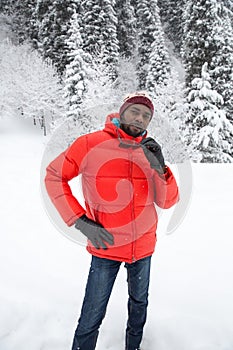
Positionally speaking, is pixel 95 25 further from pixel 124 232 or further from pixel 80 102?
pixel 124 232

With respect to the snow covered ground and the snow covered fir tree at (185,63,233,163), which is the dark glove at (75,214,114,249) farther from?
the snow covered fir tree at (185,63,233,163)

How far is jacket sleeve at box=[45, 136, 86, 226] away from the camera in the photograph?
5.66 feet

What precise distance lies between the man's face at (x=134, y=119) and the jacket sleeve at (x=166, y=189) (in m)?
0.33

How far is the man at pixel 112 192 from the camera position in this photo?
1.75 meters

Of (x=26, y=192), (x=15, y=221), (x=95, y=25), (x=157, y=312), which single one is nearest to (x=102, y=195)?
(x=157, y=312)

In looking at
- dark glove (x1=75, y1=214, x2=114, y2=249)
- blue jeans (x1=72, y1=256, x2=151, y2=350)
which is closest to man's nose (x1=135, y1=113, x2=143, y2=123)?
dark glove (x1=75, y1=214, x2=114, y2=249)

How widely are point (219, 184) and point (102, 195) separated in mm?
3958

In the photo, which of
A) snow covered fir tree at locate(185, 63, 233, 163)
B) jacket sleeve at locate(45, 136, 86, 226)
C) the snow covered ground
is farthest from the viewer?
snow covered fir tree at locate(185, 63, 233, 163)

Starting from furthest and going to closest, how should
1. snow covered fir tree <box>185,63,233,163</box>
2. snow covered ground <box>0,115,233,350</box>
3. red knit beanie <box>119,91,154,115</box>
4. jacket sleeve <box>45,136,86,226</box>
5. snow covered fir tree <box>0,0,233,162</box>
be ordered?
snow covered fir tree <box>0,0,233,162</box> → snow covered fir tree <box>185,63,233,163</box> → snow covered ground <box>0,115,233,350</box> → red knit beanie <box>119,91,154,115</box> → jacket sleeve <box>45,136,86,226</box>

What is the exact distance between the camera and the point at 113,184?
5.81 feet

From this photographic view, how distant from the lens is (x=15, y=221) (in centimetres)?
397

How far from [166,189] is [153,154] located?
0.26 metres

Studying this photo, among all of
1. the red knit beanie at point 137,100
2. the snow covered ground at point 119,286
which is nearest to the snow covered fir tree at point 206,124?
the snow covered ground at point 119,286

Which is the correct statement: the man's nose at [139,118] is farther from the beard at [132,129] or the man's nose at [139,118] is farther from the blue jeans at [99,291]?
the blue jeans at [99,291]
